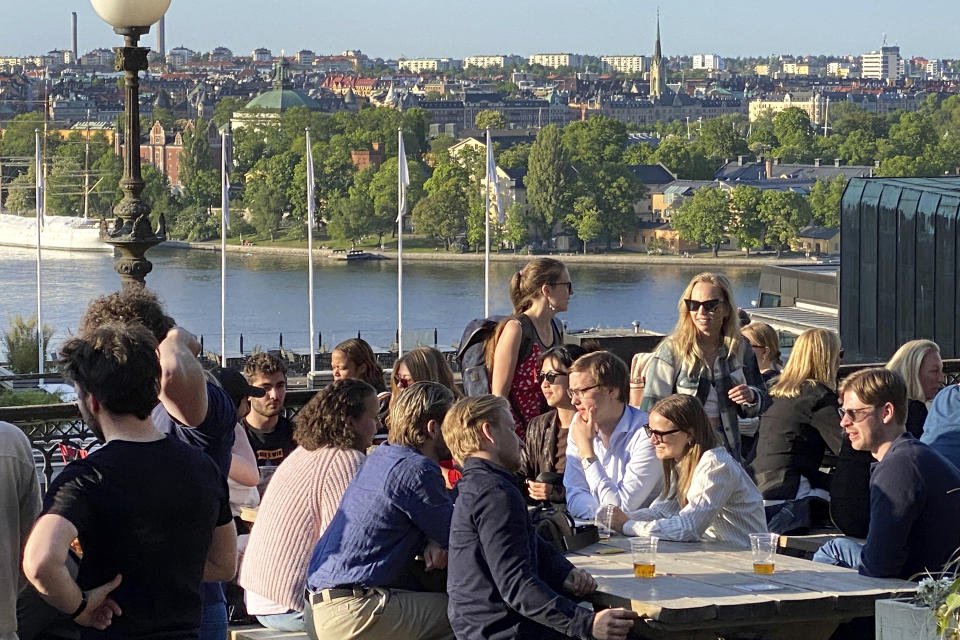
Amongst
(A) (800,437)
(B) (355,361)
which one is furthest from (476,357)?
(A) (800,437)

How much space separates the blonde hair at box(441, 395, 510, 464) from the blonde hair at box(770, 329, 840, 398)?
133cm

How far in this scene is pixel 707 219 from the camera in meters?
65.8

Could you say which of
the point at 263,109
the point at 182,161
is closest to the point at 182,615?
the point at 182,161

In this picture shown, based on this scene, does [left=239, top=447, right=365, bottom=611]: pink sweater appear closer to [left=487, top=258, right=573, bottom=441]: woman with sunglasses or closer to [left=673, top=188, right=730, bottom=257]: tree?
[left=487, top=258, right=573, bottom=441]: woman with sunglasses

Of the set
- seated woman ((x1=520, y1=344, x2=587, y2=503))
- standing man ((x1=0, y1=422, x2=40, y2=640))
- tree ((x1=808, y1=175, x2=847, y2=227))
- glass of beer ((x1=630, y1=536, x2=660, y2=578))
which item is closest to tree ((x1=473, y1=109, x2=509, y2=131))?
tree ((x1=808, y1=175, x2=847, y2=227))

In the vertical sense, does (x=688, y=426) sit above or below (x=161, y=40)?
A: below

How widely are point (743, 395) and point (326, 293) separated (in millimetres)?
51418

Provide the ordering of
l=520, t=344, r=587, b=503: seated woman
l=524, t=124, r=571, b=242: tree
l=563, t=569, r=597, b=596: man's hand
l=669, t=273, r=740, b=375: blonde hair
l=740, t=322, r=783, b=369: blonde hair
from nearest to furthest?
1. l=563, t=569, r=597, b=596: man's hand
2. l=520, t=344, r=587, b=503: seated woman
3. l=669, t=273, r=740, b=375: blonde hair
4. l=740, t=322, r=783, b=369: blonde hair
5. l=524, t=124, r=571, b=242: tree

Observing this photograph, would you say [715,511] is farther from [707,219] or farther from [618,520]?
[707,219]

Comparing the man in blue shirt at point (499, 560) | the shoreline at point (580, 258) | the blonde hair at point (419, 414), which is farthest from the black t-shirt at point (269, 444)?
the shoreline at point (580, 258)

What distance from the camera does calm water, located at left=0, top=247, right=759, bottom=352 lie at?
4681cm

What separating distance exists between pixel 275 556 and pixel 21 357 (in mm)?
27451

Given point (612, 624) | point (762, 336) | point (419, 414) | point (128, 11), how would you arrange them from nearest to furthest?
point (612, 624)
point (419, 414)
point (762, 336)
point (128, 11)

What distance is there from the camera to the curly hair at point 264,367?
3695 mm
